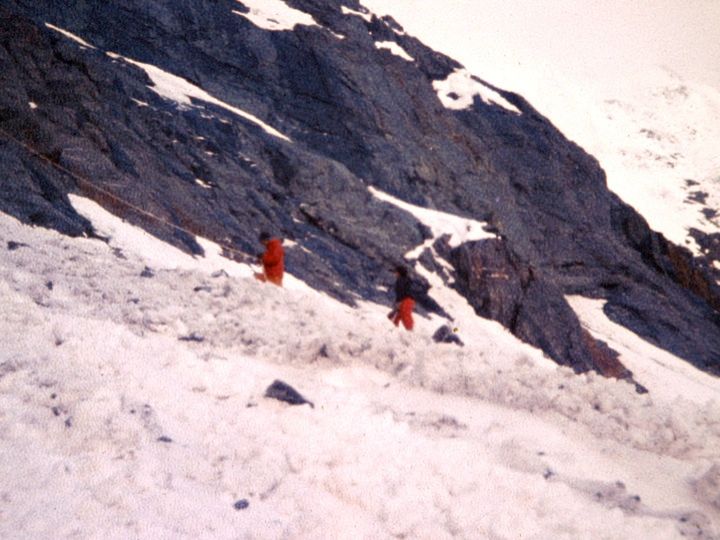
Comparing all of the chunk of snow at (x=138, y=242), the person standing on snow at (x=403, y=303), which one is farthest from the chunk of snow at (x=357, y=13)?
the person standing on snow at (x=403, y=303)

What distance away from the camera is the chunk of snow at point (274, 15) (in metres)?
38.2

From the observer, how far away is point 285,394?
5246 mm

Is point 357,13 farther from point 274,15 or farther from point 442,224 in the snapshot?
point 442,224

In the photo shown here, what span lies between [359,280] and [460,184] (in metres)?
17.0

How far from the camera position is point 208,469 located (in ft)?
13.5

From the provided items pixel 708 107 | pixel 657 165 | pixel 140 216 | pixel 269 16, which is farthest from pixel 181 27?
pixel 708 107

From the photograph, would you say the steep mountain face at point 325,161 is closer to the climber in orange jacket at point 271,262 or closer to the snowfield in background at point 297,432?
the climber in orange jacket at point 271,262

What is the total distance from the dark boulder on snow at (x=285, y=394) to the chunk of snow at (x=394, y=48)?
41.4m

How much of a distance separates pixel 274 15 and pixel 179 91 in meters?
13.9

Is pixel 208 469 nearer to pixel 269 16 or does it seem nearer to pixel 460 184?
pixel 460 184

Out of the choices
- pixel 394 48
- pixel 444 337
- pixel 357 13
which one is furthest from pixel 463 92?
pixel 444 337

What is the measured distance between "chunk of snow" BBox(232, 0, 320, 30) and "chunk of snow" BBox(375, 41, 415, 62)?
5.92 metres

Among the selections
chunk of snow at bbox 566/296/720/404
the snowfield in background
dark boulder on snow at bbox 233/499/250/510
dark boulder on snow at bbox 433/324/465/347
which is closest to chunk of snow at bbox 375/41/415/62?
chunk of snow at bbox 566/296/720/404

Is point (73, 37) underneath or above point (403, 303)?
above
